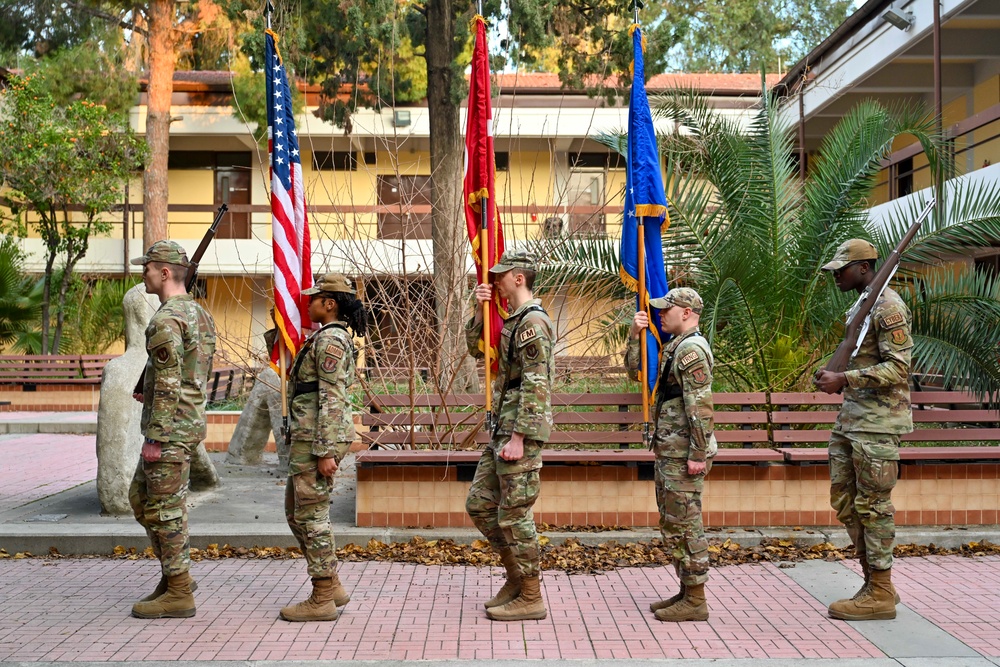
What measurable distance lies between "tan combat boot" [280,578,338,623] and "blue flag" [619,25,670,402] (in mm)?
3075

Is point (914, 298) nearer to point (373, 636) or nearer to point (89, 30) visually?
point (373, 636)

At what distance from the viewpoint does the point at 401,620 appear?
589cm

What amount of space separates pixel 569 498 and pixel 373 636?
2.76m

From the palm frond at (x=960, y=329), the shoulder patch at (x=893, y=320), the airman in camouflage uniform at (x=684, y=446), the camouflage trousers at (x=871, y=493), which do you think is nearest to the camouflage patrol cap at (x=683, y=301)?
the airman in camouflage uniform at (x=684, y=446)

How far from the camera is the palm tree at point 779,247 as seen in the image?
971 cm

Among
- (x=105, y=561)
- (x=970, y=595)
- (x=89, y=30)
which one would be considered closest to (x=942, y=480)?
(x=970, y=595)

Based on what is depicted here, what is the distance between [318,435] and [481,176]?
7.58 ft

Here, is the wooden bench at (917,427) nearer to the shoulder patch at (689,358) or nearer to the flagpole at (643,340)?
the flagpole at (643,340)

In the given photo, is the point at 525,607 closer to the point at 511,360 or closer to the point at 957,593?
the point at 511,360

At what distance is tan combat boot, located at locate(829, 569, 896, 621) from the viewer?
5840 millimetres

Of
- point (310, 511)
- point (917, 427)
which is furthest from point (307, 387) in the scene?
point (917, 427)

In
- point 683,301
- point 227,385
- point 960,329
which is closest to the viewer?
point 683,301

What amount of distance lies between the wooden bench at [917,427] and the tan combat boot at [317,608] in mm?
3936

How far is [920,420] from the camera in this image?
27.9 feet
